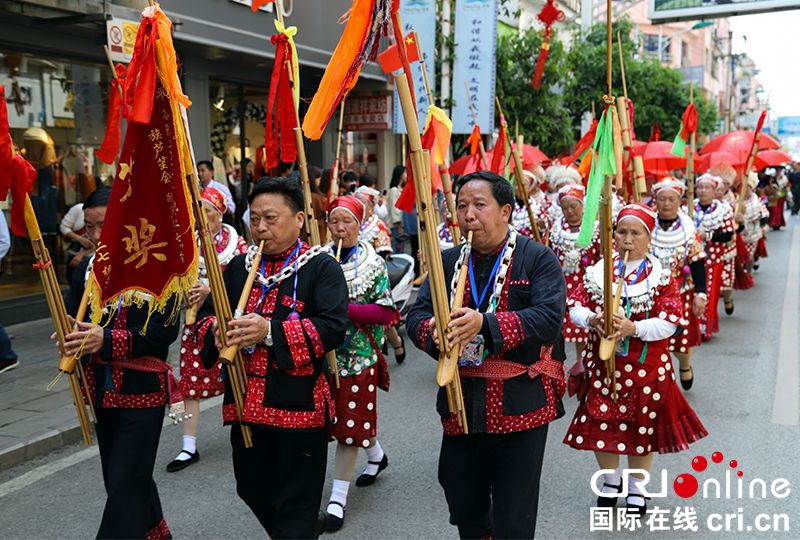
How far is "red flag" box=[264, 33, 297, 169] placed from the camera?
180 inches

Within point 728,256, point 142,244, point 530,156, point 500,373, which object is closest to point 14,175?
point 142,244

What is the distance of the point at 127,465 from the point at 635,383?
2596 millimetres

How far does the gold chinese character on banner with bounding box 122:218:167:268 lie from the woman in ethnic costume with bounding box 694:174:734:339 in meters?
6.42

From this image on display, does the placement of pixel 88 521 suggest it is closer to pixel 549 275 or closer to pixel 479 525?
pixel 479 525

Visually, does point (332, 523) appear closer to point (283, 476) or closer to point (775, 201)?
point (283, 476)

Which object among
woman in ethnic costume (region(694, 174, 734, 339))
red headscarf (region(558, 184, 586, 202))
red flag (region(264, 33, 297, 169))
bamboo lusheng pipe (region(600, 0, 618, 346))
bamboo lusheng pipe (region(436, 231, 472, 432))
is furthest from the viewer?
woman in ethnic costume (region(694, 174, 734, 339))

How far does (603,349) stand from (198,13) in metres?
9.23

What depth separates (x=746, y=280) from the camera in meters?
11.8

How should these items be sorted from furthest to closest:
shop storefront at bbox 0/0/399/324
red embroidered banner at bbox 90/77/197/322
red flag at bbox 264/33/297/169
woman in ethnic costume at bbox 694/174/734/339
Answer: shop storefront at bbox 0/0/399/324 < woman in ethnic costume at bbox 694/174/734/339 < red flag at bbox 264/33/297/169 < red embroidered banner at bbox 90/77/197/322

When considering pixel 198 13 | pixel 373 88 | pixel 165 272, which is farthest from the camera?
pixel 373 88

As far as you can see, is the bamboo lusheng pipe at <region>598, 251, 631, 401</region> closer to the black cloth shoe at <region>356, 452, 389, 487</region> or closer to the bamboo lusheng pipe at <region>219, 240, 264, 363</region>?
the black cloth shoe at <region>356, 452, 389, 487</region>

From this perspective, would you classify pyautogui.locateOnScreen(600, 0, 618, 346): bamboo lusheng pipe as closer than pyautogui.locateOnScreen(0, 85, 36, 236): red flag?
No

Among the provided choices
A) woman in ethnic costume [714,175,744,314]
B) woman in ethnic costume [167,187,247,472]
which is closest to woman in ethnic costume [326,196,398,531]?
woman in ethnic costume [167,187,247,472]

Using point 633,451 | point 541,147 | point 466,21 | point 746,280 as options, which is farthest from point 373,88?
point 633,451
